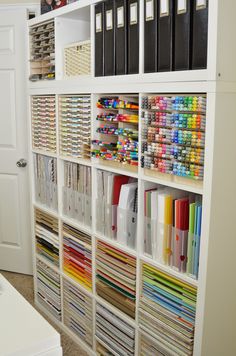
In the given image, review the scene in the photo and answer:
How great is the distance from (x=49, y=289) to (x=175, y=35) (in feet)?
6.01

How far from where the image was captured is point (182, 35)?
4.95 ft

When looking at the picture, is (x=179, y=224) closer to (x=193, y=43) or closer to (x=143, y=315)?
(x=143, y=315)

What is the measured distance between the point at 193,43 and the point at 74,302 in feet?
5.39

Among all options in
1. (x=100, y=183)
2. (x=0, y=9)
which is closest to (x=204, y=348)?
(x=100, y=183)

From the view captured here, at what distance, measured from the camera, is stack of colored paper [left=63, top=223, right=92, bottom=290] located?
7.39ft

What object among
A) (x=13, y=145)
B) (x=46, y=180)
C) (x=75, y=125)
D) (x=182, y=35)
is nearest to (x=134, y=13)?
(x=182, y=35)

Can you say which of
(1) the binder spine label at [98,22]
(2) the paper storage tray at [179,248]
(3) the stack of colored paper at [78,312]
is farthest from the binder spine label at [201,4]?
(3) the stack of colored paper at [78,312]

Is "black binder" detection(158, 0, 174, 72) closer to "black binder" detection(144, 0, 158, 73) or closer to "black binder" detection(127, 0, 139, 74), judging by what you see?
"black binder" detection(144, 0, 158, 73)

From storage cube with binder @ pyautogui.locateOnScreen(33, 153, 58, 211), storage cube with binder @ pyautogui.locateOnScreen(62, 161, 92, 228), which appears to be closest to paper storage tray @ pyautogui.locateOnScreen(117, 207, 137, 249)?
storage cube with binder @ pyautogui.locateOnScreen(62, 161, 92, 228)

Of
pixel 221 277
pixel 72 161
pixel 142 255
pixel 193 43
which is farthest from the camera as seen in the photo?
pixel 72 161

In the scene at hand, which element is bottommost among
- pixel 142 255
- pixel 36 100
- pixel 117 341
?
pixel 117 341

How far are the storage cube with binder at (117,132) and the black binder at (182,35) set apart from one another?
1.16ft

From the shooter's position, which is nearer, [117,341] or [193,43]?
[193,43]

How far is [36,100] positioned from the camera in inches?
101
